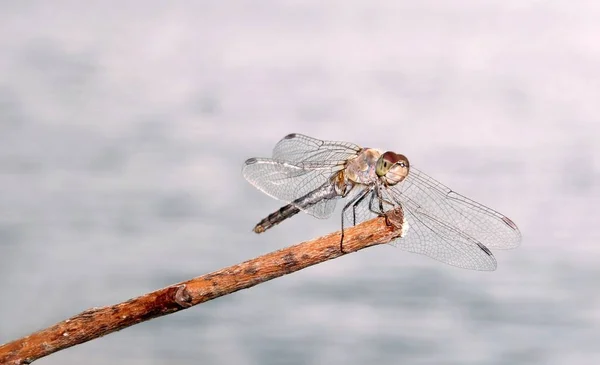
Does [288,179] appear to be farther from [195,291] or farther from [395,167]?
[195,291]

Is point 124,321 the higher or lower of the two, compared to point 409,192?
lower

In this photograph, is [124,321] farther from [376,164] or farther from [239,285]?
[376,164]

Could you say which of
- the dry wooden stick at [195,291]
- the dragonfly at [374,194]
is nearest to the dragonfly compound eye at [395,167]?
the dragonfly at [374,194]

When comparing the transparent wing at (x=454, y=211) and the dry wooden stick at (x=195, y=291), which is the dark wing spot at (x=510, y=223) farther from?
the dry wooden stick at (x=195, y=291)

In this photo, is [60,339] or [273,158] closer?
[60,339]

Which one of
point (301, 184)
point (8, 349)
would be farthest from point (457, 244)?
point (8, 349)

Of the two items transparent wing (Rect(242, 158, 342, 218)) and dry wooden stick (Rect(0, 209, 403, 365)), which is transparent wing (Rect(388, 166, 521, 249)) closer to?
transparent wing (Rect(242, 158, 342, 218))
